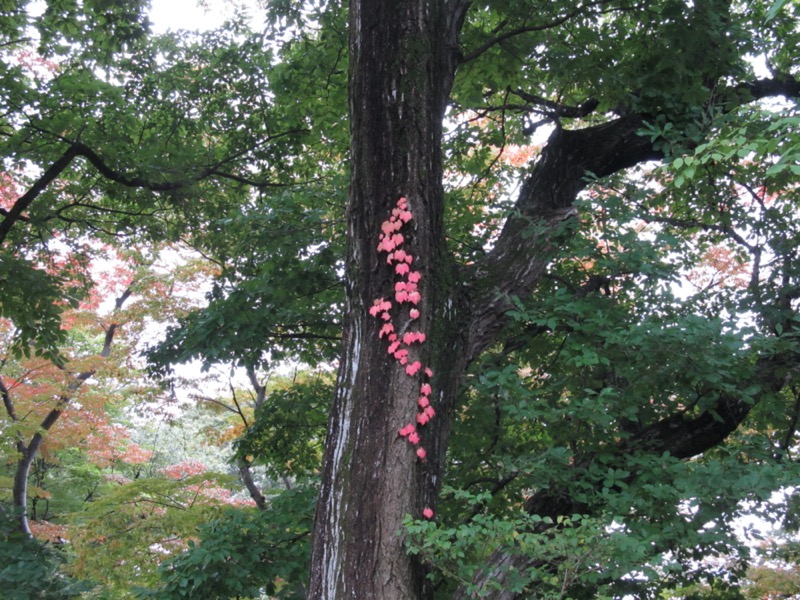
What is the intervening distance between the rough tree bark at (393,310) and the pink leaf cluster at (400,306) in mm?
31

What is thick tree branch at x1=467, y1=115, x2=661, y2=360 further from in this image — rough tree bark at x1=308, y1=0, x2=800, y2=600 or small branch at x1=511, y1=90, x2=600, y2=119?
small branch at x1=511, y1=90, x2=600, y2=119

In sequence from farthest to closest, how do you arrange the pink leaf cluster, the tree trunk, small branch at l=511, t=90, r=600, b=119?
small branch at l=511, t=90, r=600, b=119 → the pink leaf cluster → the tree trunk

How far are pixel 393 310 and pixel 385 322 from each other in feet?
0.23

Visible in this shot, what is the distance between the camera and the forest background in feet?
9.62

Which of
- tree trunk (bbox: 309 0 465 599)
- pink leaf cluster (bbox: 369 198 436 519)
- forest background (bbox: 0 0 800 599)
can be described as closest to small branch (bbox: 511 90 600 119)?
forest background (bbox: 0 0 800 599)

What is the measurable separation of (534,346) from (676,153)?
2.13m

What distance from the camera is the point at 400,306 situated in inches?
118

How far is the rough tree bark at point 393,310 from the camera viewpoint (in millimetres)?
2727

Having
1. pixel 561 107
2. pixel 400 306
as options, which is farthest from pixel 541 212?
pixel 400 306

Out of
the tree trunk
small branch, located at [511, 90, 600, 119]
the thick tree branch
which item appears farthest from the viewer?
small branch, located at [511, 90, 600, 119]

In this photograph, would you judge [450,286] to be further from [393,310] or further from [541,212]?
[541,212]

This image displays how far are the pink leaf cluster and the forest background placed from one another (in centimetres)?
1

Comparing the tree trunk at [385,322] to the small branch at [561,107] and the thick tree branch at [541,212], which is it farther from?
the small branch at [561,107]

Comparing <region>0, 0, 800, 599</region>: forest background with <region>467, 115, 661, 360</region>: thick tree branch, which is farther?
<region>467, 115, 661, 360</region>: thick tree branch
